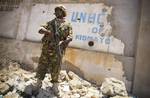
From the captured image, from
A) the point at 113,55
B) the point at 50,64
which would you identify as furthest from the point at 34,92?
the point at 113,55

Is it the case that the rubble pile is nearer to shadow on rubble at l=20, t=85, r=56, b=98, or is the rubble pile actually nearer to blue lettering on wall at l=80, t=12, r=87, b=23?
shadow on rubble at l=20, t=85, r=56, b=98

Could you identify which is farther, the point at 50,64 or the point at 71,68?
the point at 71,68

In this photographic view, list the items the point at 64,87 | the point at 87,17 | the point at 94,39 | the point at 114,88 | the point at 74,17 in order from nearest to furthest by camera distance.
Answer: the point at 114,88, the point at 64,87, the point at 94,39, the point at 87,17, the point at 74,17

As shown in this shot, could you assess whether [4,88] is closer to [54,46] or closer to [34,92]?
[34,92]

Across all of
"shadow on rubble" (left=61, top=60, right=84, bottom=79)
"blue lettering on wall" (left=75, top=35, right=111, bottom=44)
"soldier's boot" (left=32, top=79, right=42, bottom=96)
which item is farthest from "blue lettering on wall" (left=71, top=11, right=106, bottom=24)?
"soldier's boot" (left=32, top=79, right=42, bottom=96)

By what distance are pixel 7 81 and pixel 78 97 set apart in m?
1.87

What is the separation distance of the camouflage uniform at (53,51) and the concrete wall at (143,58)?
1907mm

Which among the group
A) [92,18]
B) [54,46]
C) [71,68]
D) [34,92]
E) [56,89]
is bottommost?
[34,92]

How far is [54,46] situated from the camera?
6.07m

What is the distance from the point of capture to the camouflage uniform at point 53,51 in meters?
6.04

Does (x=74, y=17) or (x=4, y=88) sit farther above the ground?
(x=74, y=17)

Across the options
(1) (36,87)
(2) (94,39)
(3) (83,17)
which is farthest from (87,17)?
(1) (36,87)

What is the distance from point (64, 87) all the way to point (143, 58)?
2103 millimetres

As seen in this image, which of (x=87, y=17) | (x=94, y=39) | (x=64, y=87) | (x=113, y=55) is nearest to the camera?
(x=64, y=87)
